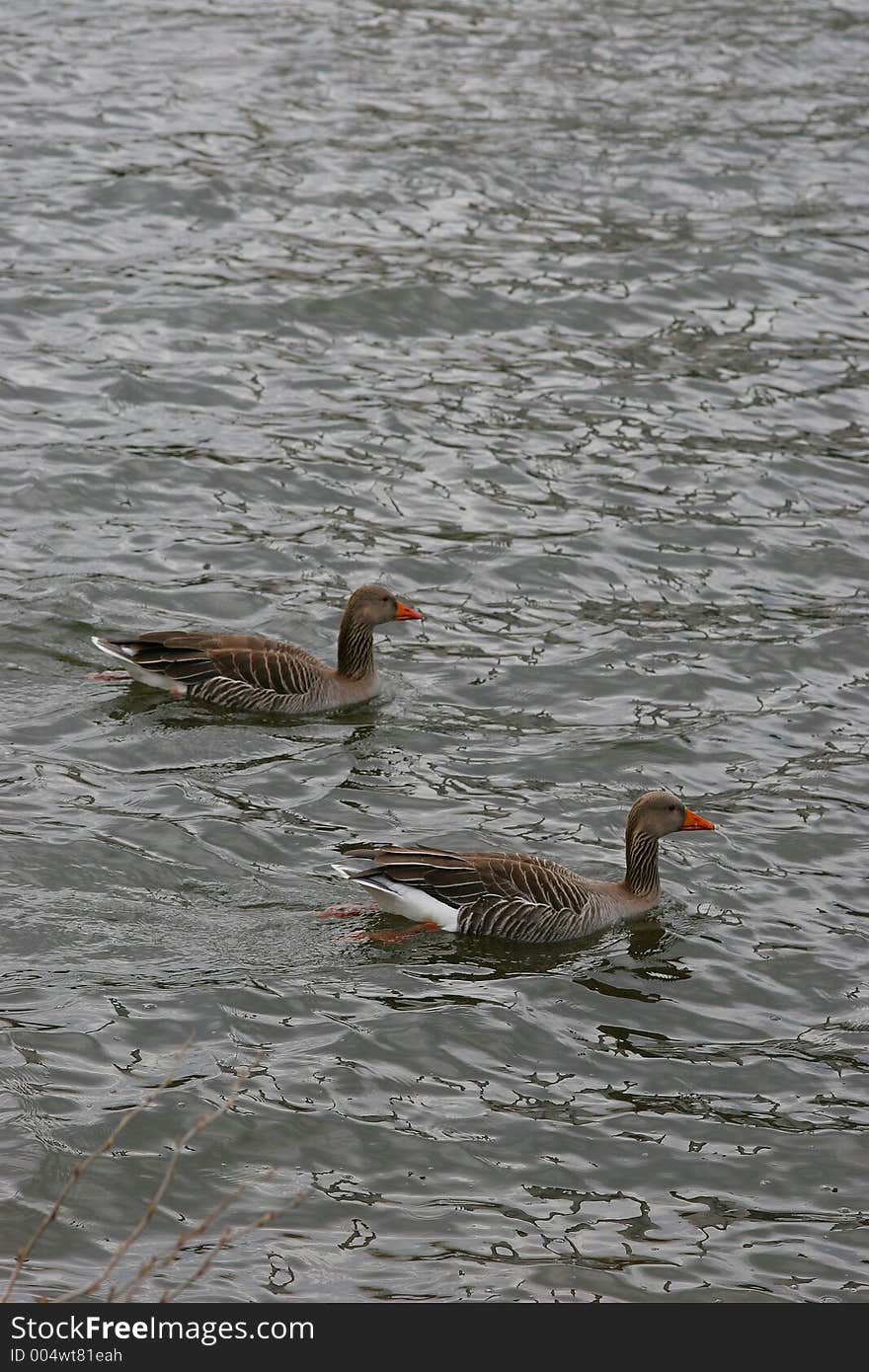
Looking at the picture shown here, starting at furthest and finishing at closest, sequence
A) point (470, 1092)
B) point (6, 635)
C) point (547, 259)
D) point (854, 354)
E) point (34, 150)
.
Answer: point (34, 150), point (547, 259), point (854, 354), point (6, 635), point (470, 1092)

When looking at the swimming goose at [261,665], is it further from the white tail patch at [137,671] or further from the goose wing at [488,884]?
the goose wing at [488,884]

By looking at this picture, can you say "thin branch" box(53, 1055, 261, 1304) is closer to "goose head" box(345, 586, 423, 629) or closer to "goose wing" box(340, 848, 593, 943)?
"goose wing" box(340, 848, 593, 943)

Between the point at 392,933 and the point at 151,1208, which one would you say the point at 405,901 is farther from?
the point at 151,1208

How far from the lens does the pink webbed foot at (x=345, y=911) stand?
11.9 meters

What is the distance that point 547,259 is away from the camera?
22.4 meters

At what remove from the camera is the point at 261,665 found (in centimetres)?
1447

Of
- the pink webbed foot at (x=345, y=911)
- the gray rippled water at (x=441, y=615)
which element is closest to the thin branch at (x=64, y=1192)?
the gray rippled water at (x=441, y=615)

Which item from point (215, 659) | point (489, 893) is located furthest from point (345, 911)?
point (215, 659)

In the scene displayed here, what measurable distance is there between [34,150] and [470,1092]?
17119mm

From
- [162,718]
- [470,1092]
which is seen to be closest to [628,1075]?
[470,1092]

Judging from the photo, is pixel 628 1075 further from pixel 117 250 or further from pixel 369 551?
pixel 117 250

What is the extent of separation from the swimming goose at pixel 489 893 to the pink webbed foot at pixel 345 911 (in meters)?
0.09

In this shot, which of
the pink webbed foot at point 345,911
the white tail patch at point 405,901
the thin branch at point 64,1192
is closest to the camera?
the thin branch at point 64,1192

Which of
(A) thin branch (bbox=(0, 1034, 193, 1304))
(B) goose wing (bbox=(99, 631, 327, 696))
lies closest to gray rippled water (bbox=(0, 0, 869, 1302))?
(B) goose wing (bbox=(99, 631, 327, 696))
